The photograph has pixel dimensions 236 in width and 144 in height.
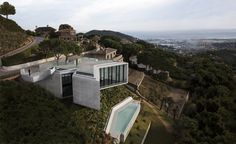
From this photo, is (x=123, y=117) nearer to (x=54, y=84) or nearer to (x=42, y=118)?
(x=54, y=84)

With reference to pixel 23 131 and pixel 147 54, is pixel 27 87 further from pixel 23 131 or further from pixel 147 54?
pixel 147 54

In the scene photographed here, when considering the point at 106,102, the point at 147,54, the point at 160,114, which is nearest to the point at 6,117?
the point at 106,102

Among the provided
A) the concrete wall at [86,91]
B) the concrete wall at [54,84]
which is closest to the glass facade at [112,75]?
the concrete wall at [86,91]

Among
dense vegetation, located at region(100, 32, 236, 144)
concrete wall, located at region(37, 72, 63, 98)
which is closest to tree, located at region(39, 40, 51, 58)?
concrete wall, located at region(37, 72, 63, 98)

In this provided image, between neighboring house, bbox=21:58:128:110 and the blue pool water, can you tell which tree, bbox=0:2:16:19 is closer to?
neighboring house, bbox=21:58:128:110

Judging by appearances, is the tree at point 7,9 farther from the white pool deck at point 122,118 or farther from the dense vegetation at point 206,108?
the white pool deck at point 122,118
